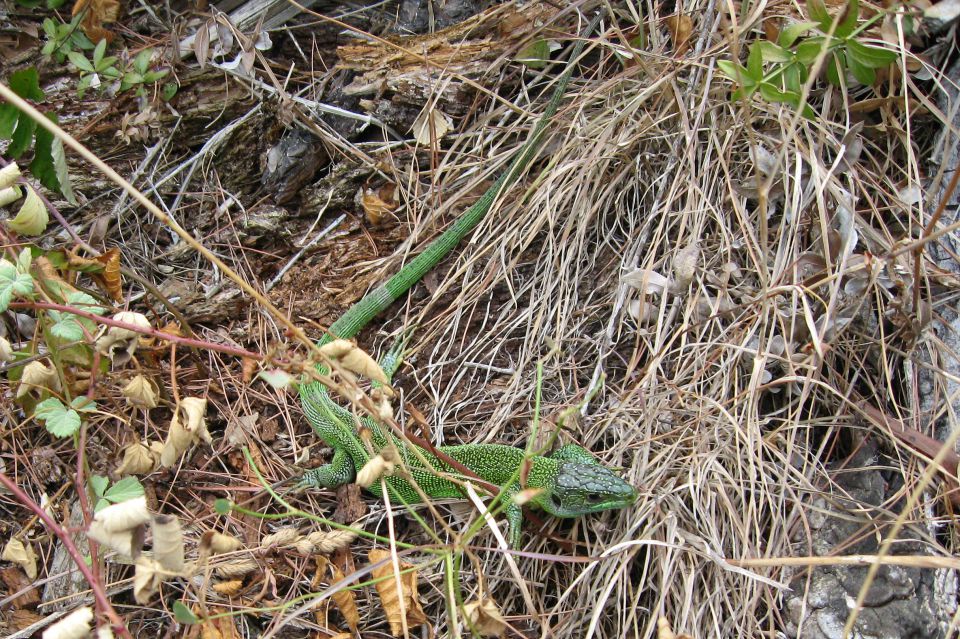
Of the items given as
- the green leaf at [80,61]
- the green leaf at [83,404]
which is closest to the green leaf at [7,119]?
the green leaf at [80,61]

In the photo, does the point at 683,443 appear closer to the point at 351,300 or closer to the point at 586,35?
the point at 351,300

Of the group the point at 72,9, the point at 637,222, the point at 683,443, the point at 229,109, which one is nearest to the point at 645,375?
the point at 683,443

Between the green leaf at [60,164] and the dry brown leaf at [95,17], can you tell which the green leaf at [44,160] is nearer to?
the green leaf at [60,164]

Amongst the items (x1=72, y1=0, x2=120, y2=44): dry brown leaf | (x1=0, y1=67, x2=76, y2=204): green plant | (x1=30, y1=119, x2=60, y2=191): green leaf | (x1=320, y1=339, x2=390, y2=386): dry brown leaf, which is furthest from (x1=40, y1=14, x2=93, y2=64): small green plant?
(x1=320, y1=339, x2=390, y2=386): dry brown leaf

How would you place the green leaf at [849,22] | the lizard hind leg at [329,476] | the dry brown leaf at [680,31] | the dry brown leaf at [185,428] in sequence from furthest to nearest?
the dry brown leaf at [680,31]
the lizard hind leg at [329,476]
the green leaf at [849,22]
the dry brown leaf at [185,428]

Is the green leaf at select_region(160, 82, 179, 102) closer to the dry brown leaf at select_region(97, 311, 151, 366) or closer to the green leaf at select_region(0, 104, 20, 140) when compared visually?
the green leaf at select_region(0, 104, 20, 140)

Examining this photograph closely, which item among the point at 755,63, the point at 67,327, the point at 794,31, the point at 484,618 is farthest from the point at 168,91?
the point at 484,618

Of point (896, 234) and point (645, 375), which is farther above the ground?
point (896, 234)
